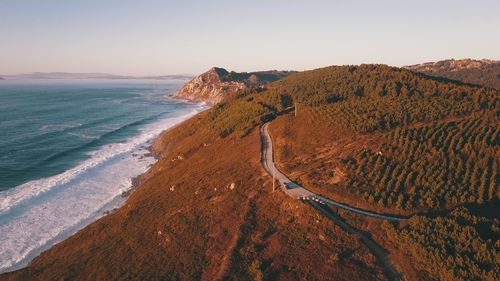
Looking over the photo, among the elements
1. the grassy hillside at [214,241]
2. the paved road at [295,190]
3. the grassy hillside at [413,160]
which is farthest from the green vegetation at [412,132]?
the grassy hillside at [214,241]

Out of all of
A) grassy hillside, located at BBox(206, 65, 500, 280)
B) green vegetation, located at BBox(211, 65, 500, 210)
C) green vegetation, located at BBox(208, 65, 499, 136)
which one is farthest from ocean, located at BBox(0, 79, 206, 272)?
grassy hillside, located at BBox(206, 65, 500, 280)

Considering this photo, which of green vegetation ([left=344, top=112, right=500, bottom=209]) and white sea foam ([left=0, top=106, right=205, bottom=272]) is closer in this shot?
green vegetation ([left=344, top=112, right=500, bottom=209])

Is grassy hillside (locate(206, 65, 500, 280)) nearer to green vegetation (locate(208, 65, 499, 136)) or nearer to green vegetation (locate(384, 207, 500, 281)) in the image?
green vegetation (locate(384, 207, 500, 281))

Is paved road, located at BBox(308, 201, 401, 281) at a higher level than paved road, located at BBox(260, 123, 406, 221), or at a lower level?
lower

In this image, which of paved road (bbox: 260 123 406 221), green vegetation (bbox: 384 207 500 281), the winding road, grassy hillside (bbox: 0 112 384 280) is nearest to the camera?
green vegetation (bbox: 384 207 500 281)

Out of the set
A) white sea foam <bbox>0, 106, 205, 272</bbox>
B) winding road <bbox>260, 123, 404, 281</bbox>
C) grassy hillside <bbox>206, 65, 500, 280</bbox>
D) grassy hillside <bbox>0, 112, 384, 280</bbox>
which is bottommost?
white sea foam <bbox>0, 106, 205, 272</bbox>

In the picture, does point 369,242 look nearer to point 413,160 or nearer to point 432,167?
point 432,167

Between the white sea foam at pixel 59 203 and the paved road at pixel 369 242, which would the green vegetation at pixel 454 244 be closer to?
the paved road at pixel 369 242
